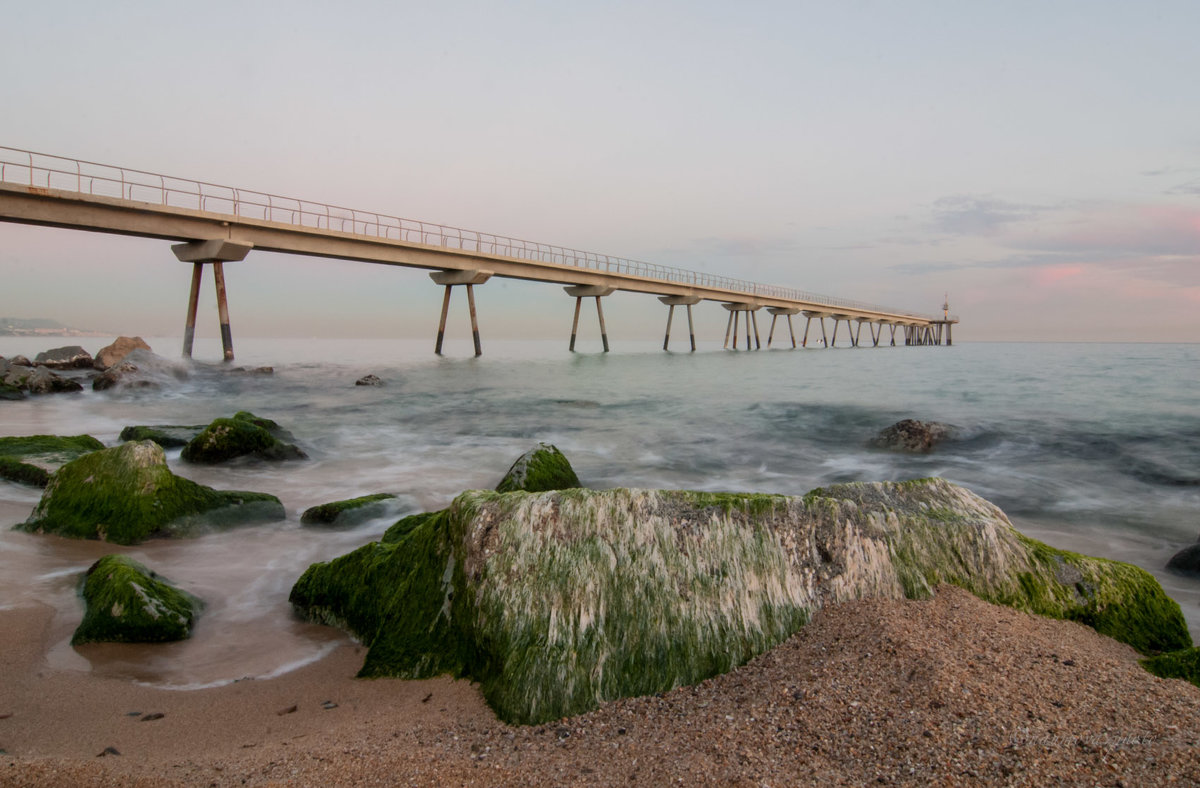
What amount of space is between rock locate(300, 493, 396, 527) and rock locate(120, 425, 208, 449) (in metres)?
4.26

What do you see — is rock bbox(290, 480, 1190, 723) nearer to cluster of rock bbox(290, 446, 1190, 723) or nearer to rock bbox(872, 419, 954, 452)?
cluster of rock bbox(290, 446, 1190, 723)

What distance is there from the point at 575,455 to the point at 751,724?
9.02m

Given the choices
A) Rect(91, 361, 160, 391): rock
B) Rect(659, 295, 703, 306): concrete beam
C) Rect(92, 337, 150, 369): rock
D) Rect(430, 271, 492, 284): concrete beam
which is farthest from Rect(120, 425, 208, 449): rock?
Rect(659, 295, 703, 306): concrete beam

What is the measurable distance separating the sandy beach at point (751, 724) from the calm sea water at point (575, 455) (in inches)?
22.0

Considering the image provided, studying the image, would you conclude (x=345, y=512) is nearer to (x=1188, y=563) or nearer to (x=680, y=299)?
(x=1188, y=563)

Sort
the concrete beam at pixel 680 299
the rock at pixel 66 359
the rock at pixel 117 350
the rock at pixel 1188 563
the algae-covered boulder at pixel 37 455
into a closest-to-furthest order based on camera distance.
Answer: the rock at pixel 1188 563 < the algae-covered boulder at pixel 37 455 < the rock at pixel 117 350 < the rock at pixel 66 359 < the concrete beam at pixel 680 299

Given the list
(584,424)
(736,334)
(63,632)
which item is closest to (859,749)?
(63,632)

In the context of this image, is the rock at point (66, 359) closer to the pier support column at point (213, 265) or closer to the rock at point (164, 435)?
the pier support column at point (213, 265)

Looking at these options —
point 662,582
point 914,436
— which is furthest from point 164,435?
point 914,436

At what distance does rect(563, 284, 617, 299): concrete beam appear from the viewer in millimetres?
40500

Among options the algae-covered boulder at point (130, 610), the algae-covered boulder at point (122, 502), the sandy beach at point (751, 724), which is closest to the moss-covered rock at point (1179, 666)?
the sandy beach at point (751, 724)

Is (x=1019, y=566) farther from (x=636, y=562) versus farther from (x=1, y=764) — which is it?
(x=1, y=764)

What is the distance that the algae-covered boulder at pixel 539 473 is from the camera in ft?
18.8

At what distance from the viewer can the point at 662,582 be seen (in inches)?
119
